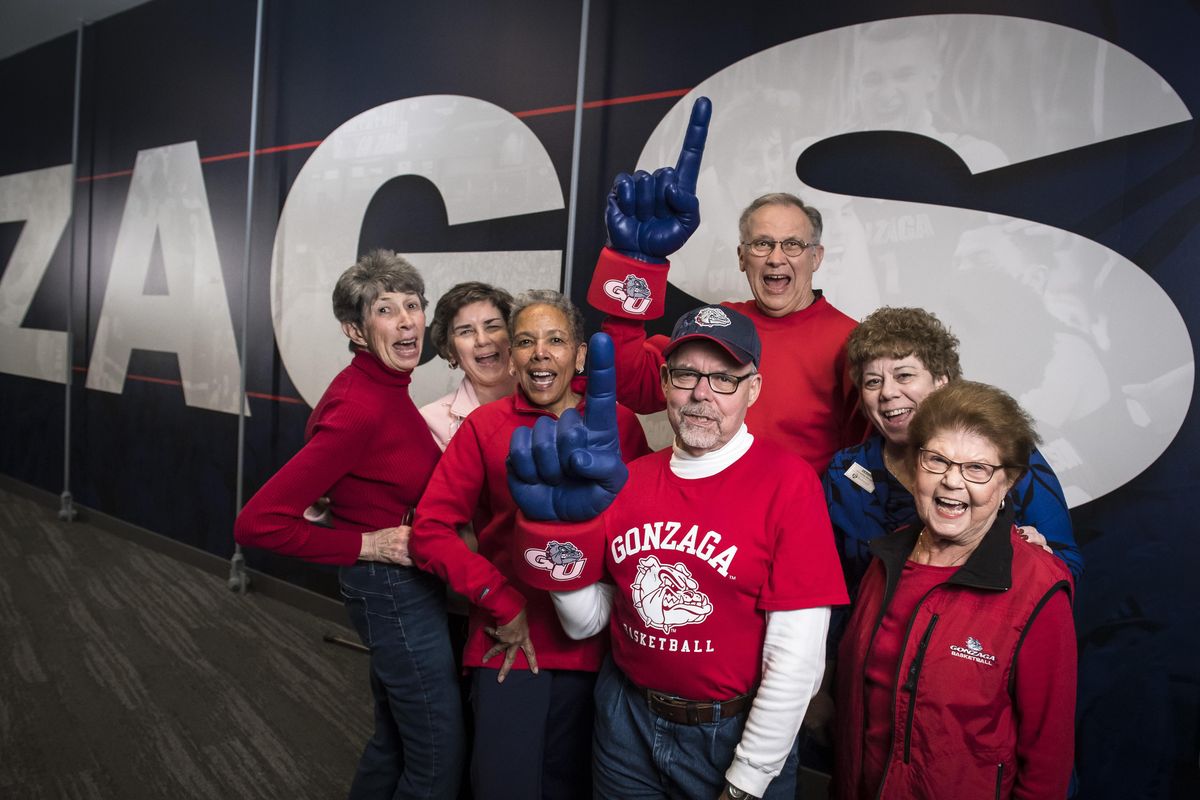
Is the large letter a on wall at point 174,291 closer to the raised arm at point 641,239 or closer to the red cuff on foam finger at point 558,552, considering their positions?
the raised arm at point 641,239

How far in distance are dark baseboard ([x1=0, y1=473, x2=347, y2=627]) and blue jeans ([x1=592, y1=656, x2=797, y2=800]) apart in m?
2.66

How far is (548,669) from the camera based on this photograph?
160 cm

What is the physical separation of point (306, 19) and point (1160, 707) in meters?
4.37

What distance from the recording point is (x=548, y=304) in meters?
1.71

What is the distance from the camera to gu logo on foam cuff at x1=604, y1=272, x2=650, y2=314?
68.8 inches

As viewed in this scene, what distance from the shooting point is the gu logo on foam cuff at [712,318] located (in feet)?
4.38

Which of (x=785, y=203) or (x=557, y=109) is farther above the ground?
(x=557, y=109)

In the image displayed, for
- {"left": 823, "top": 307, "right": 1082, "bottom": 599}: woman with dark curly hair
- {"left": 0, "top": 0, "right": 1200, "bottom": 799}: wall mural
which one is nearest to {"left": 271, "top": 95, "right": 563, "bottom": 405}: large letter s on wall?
{"left": 0, "top": 0, "right": 1200, "bottom": 799}: wall mural

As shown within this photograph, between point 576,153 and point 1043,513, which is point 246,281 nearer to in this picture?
point 576,153

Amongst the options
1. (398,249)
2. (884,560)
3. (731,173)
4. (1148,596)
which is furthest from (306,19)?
(1148,596)

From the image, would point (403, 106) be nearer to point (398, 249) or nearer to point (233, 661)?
point (398, 249)

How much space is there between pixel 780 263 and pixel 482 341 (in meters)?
0.75

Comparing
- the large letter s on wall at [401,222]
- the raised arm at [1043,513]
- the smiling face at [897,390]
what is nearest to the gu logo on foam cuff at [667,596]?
the smiling face at [897,390]

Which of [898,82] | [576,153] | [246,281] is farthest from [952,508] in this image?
[246,281]
